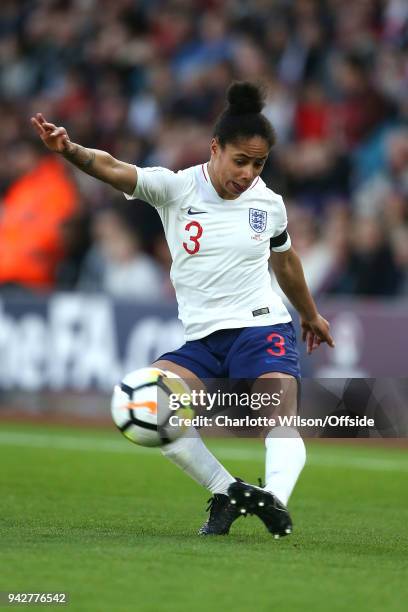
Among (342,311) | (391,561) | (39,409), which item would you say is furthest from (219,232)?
(39,409)

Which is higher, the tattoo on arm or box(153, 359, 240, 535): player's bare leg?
the tattoo on arm

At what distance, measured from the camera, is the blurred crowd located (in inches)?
556

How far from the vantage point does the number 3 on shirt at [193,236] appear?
22.0ft

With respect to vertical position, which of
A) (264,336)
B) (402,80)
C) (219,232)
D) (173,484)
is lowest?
(173,484)

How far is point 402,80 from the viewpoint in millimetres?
15461

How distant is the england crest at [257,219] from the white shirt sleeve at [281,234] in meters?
0.11

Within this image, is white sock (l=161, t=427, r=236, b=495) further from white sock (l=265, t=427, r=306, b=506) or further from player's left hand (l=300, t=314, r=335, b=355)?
player's left hand (l=300, t=314, r=335, b=355)

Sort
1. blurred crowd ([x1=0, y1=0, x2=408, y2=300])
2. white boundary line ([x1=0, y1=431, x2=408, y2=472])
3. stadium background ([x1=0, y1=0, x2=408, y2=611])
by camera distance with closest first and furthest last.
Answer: white boundary line ([x1=0, y1=431, x2=408, y2=472]), stadium background ([x1=0, y1=0, x2=408, y2=611]), blurred crowd ([x1=0, y1=0, x2=408, y2=300])

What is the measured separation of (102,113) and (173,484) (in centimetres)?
1003

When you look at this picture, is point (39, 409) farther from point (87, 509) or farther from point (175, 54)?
point (87, 509)

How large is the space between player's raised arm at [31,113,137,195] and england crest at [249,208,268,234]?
0.66m

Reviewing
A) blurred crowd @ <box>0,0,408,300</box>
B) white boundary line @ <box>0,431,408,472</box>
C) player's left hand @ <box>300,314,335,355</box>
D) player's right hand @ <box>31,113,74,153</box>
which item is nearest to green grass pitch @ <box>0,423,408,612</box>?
white boundary line @ <box>0,431,408,472</box>

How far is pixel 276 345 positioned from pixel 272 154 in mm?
8793

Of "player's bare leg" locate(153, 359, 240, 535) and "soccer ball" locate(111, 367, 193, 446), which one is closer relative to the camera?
"soccer ball" locate(111, 367, 193, 446)
